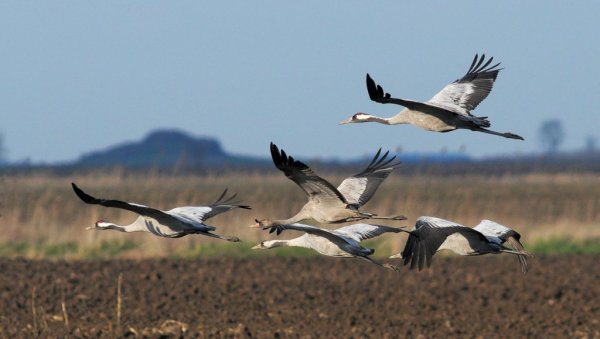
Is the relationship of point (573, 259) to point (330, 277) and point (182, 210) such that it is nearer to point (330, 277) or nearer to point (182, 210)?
point (330, 277)

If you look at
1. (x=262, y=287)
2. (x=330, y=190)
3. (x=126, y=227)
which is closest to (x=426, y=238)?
(x=330, y=190)

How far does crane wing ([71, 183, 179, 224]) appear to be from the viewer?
6.27 meters

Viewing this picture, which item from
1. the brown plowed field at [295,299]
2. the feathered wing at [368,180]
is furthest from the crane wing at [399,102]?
the brown plowed field at [295,299]

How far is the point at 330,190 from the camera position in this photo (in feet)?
22.1

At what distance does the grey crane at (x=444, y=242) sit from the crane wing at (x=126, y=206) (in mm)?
1415

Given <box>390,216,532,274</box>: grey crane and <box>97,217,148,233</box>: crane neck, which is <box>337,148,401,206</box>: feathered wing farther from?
<box>97,217,148,233</box>: crane neck

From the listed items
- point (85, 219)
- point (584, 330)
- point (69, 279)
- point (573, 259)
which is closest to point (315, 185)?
point (584, 330)

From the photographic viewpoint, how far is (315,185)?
7012 mm

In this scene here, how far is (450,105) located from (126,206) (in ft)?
9.95

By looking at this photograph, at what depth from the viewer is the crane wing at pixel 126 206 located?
6.27 meters

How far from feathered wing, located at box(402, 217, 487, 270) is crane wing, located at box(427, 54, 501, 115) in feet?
4.84

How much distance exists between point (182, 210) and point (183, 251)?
2030 cm

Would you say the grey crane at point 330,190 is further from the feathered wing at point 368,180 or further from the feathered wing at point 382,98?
Answer: the feathered wing at point 382,98

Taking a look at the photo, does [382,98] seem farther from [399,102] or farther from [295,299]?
[295,299]
